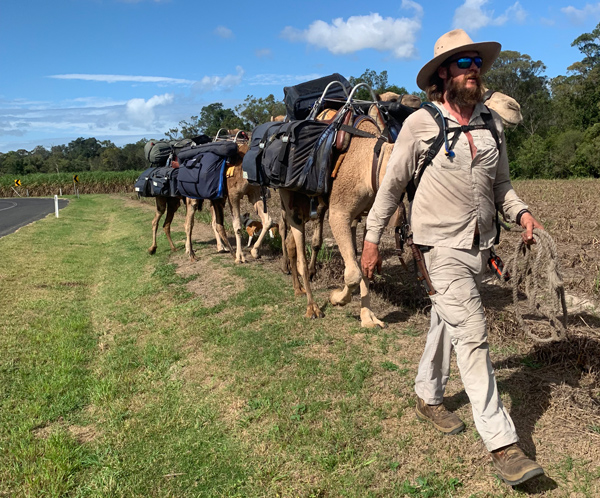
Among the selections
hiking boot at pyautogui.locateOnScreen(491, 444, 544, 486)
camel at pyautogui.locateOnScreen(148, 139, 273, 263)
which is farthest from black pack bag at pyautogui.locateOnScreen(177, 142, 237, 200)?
hiking boot at pyautogui.locateOnScreen(491, 444, 544, 486)

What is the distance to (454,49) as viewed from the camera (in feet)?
9.39

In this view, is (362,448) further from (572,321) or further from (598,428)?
(572,321)

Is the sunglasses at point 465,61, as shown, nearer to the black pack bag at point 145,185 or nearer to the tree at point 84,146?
the black pack bag at point 145,185

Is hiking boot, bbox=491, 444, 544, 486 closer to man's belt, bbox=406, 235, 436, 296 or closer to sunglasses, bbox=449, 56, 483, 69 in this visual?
man's belt, bbox=406, 235, 436, 296

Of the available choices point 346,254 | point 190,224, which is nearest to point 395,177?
point 346,254

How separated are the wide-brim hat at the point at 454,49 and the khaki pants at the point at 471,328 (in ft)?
3.68

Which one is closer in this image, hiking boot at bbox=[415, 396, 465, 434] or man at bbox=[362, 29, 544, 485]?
man at bbox=[362, 29, 544, 485]

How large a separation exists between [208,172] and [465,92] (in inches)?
251

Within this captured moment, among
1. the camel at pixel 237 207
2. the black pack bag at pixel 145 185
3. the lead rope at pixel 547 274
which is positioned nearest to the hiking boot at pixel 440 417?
the lead rope at pixel 547 274

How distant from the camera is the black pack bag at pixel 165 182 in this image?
9.82 meters

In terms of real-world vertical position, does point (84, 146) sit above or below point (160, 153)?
above

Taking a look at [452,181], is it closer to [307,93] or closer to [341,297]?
[341,297]

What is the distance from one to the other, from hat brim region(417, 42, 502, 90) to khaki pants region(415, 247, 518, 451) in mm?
1102

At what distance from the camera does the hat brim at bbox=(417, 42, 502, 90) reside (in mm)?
2877
